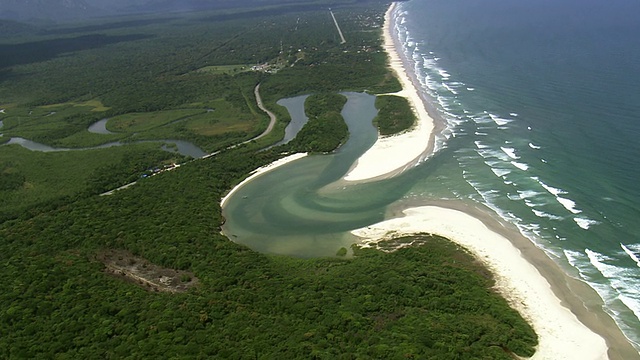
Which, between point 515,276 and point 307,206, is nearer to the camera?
point 515,276

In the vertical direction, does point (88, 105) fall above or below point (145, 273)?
above

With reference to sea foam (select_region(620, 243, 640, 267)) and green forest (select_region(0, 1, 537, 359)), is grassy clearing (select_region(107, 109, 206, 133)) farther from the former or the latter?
sea foam (select_region(620, 243, 640, 267))

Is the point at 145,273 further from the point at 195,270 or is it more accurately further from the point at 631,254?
the point at 631,254

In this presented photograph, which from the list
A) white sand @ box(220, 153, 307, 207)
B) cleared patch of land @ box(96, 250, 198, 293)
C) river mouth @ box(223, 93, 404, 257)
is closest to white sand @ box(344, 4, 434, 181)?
river mouth @ box(223, 93, 404, 257)

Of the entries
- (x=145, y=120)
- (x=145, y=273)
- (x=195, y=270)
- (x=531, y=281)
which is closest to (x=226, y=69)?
(x=145, y=120)

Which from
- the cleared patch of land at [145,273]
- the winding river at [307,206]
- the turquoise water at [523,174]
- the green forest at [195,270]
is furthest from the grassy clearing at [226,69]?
the cleared patch of land at [145,273]

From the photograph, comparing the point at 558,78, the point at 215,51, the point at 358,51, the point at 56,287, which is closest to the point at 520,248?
the point at 56,287

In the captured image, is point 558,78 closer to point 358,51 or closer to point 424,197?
point 424,197
